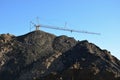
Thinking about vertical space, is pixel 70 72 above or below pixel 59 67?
above

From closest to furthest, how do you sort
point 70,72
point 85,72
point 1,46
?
point 85,72 < point 70,72 < point 1,46

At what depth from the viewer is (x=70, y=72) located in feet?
302

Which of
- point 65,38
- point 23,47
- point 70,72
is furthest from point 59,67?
point 70,72

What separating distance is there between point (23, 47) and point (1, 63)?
1910 cm

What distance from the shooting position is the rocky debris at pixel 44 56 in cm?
15198

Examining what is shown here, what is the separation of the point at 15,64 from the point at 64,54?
22836mm

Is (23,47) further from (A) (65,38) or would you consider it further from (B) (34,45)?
(A) (65,38)

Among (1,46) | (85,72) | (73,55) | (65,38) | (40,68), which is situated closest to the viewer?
(85,72)

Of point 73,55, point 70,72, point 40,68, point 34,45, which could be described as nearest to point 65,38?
point 34,45

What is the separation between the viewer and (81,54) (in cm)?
16412

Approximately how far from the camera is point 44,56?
561 ft

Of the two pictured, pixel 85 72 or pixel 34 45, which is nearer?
pixel 85 72

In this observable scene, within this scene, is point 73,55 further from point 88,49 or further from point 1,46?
point 1,46

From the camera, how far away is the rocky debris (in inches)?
5983
